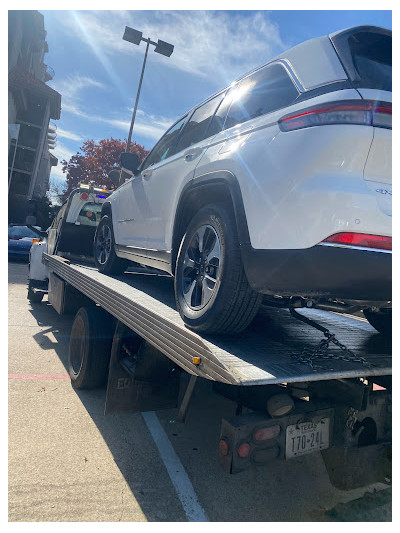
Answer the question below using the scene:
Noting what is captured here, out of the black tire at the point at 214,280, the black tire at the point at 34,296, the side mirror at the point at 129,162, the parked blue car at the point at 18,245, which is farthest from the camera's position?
the parked blue car at the point at 18,245

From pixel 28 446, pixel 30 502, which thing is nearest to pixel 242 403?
pixel 30 502

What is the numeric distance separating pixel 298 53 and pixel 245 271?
134 cm

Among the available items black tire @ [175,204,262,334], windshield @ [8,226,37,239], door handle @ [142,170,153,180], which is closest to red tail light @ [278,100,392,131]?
black tire @ [175,204,262,334]

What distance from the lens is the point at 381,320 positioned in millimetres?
3277

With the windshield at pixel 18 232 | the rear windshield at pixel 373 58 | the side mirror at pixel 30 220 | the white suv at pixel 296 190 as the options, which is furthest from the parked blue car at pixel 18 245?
the rear windshield at pixel 373 58

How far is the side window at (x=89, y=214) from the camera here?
22.2 feet

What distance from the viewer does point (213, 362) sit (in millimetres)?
1922

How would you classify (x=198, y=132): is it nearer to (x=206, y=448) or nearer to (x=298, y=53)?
(x=298, y=53)

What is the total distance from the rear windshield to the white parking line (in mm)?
2602

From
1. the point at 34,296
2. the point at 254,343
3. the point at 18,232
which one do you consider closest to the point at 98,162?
the point at 18,232

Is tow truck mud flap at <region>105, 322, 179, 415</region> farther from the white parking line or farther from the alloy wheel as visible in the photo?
the alloy wheel

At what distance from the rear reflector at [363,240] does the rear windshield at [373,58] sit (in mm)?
790

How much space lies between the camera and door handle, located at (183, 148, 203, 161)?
3.00m

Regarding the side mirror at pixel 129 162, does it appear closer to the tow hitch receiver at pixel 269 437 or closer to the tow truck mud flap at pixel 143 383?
the tow truck mud flap at pixel 143 383
